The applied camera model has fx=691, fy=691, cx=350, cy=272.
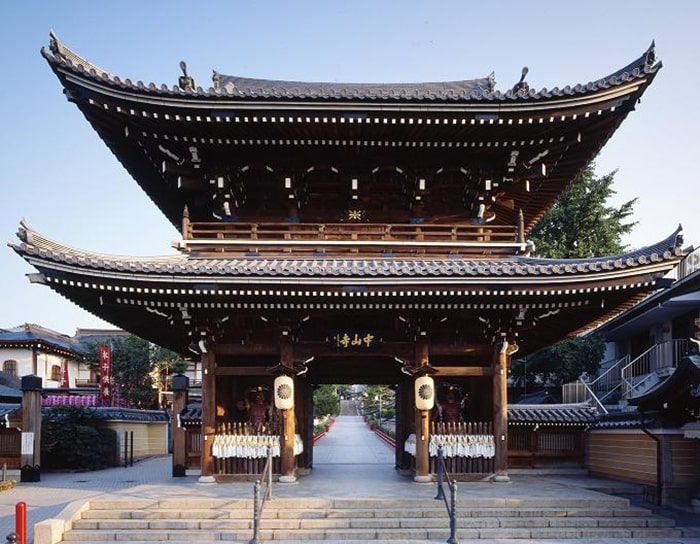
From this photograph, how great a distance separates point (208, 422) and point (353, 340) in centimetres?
412

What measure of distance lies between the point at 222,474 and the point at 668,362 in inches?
800

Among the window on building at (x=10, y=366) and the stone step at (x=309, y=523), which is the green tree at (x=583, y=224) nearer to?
the stone step at (x=309, y=523)

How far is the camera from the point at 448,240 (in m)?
17.7

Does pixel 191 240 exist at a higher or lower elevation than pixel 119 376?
higher

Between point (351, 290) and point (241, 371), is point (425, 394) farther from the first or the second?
point (241, 371)

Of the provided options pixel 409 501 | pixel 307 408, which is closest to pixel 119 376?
pixel 307 408

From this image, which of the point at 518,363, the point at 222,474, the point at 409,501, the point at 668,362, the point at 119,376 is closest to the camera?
the point at 409,501

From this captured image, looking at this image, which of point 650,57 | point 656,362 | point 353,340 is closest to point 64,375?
point 656,362

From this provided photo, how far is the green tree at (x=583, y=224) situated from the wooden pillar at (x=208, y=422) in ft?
87.5

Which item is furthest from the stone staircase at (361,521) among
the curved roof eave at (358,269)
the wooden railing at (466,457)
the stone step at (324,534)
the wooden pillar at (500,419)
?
the curved roof eave at (358,269)

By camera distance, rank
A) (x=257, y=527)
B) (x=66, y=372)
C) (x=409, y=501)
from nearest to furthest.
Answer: (x=257, y=527) → (x=409, y=501) → (x=66, y=372)

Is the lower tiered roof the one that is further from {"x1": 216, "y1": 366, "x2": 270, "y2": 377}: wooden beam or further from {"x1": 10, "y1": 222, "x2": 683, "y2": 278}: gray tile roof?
{"x1": 216, "y1": 366, "x2": 270, "y2": 377}: wooden beam

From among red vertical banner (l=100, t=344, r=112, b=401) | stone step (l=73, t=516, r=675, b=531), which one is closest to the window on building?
red vertical banner (l=100, t=344, r=112, b=401)

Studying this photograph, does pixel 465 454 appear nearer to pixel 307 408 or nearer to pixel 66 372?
pixel 307 408
